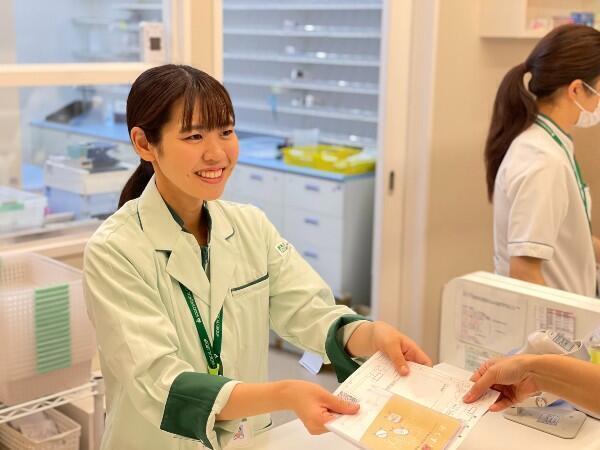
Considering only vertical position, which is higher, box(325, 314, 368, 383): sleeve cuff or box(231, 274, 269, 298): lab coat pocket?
box(231, 274, 269, 298): lab coat pocket

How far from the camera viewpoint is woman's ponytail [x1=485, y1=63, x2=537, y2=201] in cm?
→ 235

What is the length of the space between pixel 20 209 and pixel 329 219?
203 cm

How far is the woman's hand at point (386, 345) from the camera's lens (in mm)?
1443

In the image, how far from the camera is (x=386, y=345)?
1449 mm

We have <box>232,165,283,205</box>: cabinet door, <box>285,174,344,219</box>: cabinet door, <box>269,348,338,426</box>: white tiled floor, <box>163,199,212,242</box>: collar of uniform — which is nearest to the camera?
<box>163,199,212,242</box>: collar of uniform

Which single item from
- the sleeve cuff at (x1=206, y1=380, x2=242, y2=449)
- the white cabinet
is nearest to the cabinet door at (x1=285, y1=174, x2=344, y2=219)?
the white cabinet

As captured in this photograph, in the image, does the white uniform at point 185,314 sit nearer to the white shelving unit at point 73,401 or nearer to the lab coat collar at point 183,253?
the lab coat collar at point 183,253

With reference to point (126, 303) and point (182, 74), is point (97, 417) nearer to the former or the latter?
point (126, 303)

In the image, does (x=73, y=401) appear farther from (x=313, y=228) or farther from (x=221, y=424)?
(x=313, y=228)

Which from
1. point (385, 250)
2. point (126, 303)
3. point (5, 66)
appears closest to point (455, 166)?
point (385, 250)

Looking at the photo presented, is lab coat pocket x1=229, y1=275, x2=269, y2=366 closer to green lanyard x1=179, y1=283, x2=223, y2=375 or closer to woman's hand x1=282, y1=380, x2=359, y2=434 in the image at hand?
green lanyard x1=179, y1=283, x2=223, y2=375

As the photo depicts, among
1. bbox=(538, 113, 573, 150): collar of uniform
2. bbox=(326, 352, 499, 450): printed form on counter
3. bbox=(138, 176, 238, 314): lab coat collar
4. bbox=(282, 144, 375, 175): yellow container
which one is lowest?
bbox=(282, 144, 375, 175): yellow container

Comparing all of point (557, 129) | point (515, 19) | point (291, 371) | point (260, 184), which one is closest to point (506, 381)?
point (557, 129)

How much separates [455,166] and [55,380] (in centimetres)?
203
